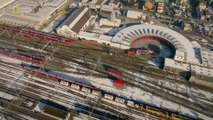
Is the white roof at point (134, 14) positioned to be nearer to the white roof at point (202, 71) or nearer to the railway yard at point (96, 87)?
the railway yard at point (96, 87)

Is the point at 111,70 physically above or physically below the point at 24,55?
below

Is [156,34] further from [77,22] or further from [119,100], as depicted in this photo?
[119,100]

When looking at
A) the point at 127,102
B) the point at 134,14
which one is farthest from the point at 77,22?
the point at 127,102

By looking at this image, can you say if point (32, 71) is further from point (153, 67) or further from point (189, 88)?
point (189, 88)

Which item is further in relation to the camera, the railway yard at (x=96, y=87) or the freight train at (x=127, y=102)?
the railway yard at (x=96, y=87)

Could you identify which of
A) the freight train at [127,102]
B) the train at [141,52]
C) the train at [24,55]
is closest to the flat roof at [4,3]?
the train at [24,55]

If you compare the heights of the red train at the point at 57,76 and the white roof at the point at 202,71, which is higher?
the white roof at the point at 202,71

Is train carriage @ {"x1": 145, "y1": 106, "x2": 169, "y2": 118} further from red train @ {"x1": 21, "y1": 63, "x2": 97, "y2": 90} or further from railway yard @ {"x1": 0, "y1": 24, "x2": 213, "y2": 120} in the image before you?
red train @ {"x1": 21, "y1": 63, "x2": 97, "y2": 90}
